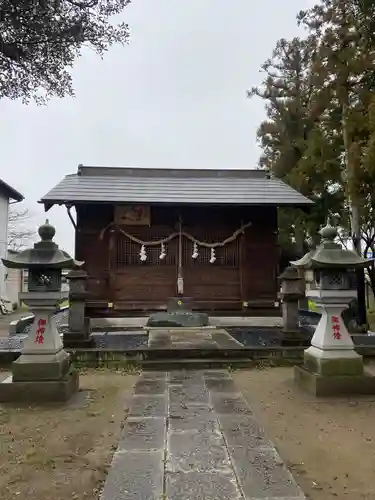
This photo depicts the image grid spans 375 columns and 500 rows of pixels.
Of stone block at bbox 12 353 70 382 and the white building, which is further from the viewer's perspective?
the white building

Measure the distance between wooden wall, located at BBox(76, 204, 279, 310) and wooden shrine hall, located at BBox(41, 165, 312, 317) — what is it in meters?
0.03

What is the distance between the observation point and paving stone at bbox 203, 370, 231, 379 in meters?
6.00

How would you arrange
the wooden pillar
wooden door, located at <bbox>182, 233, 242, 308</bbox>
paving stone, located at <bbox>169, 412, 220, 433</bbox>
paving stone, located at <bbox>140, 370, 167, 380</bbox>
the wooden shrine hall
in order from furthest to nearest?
wooden door, located at <bbox>182, 233, 242, 308</bbox> < the wooden shrine hall < the wooden pillar < paving stone, located at <bbox>140, 370, 167, 380</bbox> < paving stone, located at <bbox>169, 412, 220, 433</bbox>

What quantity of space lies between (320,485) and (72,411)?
2.68m

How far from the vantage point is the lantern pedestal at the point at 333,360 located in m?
5.01

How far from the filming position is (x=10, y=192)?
21.1 m

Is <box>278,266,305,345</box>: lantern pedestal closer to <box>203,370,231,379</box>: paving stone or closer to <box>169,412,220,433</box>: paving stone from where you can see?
<box>203,370,231,379</box>: paving stone

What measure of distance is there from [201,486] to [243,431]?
3.74 ft

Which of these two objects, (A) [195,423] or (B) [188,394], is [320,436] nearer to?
(A) [195,423]

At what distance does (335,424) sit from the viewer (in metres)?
4.07

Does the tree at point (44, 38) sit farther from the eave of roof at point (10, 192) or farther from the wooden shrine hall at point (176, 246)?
the eave of roof at point (10, 192)

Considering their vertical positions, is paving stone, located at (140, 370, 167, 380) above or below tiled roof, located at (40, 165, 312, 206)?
below

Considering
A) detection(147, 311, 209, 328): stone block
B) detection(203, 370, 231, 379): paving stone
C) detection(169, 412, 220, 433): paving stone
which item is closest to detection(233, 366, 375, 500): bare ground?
detection(203, 370, 231, 379): paving stone

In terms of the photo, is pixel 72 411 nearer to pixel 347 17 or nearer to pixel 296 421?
pixel 296 421
